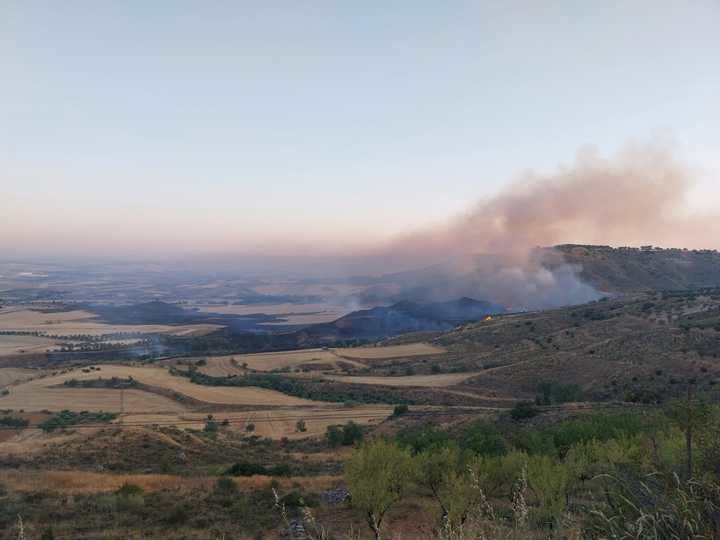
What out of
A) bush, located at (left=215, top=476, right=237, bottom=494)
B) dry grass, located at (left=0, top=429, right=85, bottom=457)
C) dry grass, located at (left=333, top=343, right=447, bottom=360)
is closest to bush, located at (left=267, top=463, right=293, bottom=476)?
bush, located at (left=215, top=476, right=237, bottom=494)

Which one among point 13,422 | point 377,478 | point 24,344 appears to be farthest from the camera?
point 24,344

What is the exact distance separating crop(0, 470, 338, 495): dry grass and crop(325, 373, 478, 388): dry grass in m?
40.4

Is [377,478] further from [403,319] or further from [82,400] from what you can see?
[403,319]

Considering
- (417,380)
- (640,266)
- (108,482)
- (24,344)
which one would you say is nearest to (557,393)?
(417,380)

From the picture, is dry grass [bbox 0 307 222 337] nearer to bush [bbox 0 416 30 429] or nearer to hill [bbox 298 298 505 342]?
hill [bbox 298 298 505 342]

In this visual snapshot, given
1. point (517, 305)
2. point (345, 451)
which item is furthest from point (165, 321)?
point (345, 451)

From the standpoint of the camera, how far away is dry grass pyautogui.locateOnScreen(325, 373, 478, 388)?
224 ft

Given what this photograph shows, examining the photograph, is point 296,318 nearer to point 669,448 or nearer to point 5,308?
point 5,308

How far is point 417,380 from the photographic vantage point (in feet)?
234

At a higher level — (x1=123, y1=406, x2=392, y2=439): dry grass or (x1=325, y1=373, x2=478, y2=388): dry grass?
(x1=123, y1=406, x2=392, y2=439): dry grass

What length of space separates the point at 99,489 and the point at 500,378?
52.9 metres

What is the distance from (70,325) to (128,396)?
9261cm

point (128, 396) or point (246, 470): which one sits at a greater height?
point (246, 470)

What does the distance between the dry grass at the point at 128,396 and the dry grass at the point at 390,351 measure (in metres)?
29.4
